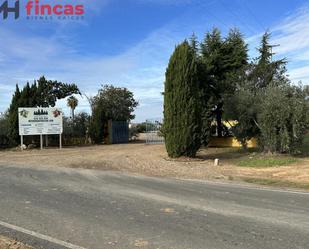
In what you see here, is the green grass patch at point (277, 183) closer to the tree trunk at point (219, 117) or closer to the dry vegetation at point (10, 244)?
the dry vegetation at point (10, 244)

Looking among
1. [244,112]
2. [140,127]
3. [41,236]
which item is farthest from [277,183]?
[140,127]

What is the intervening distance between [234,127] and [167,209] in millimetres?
15974

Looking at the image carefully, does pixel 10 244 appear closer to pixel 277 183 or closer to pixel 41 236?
pixel 41 236

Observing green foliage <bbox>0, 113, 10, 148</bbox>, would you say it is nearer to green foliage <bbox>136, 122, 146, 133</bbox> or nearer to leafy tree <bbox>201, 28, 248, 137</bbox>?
leafy tree <bbox>201, 28, 248, 137</bbox>

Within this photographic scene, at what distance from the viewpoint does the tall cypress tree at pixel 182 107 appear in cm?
2106

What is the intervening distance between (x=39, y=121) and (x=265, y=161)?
1936 cm

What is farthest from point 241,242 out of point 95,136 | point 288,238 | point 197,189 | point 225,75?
point 95,136

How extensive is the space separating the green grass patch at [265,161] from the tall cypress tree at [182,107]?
2618mm

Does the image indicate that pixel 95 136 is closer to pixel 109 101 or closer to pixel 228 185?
pixel 109 101

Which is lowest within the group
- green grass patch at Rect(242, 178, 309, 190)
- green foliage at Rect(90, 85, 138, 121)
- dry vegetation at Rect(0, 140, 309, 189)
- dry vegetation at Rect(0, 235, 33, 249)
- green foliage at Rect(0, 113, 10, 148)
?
green grass patch at Rect(242, 178, 309, 190)

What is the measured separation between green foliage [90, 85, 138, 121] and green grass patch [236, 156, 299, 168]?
26.9m

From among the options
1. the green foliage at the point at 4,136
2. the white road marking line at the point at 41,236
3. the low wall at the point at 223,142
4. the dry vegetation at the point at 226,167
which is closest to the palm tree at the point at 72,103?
the green foliage at the point at 4,136

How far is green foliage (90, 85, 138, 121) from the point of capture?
47.5 meters

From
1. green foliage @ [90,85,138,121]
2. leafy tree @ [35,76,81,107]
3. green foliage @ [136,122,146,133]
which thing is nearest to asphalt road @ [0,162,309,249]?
leafy tree @ [35,76,81,107]
